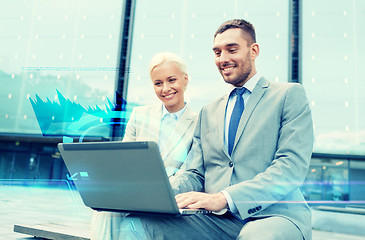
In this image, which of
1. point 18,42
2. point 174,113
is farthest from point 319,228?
→ point 18,42

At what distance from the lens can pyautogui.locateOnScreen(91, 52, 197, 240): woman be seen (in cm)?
206

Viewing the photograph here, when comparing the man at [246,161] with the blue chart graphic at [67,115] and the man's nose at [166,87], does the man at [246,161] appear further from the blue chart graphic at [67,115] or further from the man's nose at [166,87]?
the blue chart graphic at [67,115]

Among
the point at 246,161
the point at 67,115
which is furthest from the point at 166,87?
the point at 67,115

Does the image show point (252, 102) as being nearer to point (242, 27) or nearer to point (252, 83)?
point (252, 83)

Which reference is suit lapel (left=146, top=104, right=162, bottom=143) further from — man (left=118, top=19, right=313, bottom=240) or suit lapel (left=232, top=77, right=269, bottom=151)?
suit lapel (left=232, top=77, right=269, bottom=151)

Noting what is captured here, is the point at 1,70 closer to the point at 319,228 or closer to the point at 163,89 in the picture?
the point at 319,228

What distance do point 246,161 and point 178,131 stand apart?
31.5 inches

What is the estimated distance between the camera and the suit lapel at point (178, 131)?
2.10m

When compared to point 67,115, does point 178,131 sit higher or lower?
lower

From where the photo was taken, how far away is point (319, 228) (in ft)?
20.3

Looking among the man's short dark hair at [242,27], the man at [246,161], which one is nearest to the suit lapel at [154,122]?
the man at [246,161]

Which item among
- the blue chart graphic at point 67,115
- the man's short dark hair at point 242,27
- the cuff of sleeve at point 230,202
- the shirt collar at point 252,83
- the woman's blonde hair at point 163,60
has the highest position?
the blue chart graphic at point 67,115

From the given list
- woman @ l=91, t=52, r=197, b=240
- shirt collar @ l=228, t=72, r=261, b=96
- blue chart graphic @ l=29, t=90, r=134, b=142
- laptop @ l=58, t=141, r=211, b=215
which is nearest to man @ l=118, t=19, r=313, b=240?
shirt collar @ l=228, t=72, r=261, b=96

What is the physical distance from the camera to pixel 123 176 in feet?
3.76
